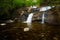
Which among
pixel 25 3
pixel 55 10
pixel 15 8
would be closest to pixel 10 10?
pixel 15 8

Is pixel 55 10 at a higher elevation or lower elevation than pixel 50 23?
higher

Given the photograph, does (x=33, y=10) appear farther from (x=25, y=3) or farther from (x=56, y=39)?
(x=56, y=39)

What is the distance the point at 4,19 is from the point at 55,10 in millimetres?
4885

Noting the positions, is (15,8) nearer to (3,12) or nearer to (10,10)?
(10,10)

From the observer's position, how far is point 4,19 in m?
15.4

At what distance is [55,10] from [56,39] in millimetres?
5438

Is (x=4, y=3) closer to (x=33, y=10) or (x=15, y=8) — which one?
(x=15, y=8)

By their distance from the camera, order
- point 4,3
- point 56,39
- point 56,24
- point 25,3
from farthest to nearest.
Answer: point 25,3 → point 4,3 → point 56,24 → point 56,39

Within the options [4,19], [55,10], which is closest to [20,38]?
[55,10]

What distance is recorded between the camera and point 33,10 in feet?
51.7

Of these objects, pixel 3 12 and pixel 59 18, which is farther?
pixel 3 12

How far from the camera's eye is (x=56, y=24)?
40.8 feet

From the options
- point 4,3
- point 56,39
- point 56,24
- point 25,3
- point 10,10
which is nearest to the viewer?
point 56,39

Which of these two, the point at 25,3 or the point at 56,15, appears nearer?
the point at 56,15
